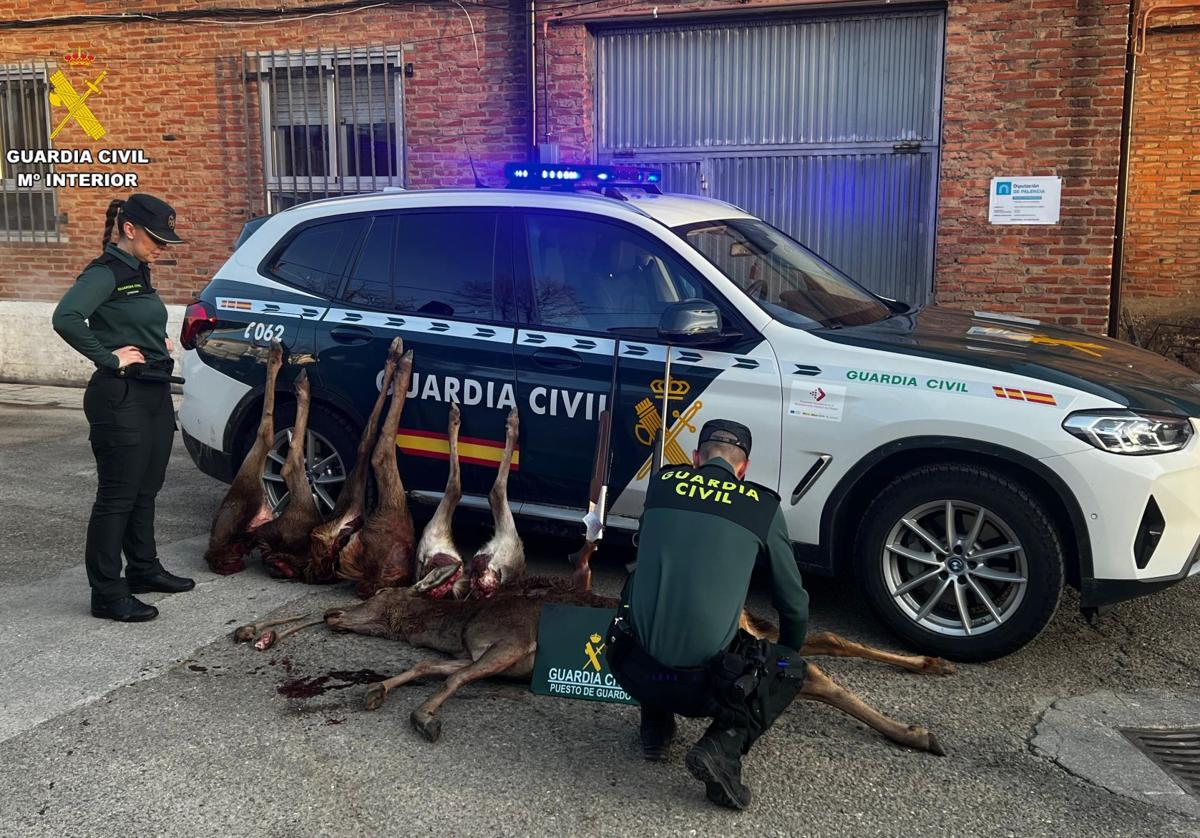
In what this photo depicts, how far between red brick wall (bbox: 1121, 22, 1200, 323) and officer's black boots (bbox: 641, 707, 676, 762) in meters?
7.51

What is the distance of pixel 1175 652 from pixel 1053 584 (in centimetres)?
82

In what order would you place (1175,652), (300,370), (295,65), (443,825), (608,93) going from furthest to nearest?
(295,65), (608,93), (300,370), (1175,652), (443,825)

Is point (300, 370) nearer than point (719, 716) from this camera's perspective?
No

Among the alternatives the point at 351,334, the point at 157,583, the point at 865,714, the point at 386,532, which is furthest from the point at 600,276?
the point at 157,583

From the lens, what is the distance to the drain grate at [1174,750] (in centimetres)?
375

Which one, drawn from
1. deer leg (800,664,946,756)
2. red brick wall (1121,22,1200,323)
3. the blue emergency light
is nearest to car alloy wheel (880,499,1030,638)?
deer leg (800,664,946,756)

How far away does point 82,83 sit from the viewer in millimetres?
11797

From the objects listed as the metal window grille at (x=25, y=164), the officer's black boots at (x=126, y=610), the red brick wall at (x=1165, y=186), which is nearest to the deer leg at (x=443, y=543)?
the officer's black boots at (x=126, y=610)

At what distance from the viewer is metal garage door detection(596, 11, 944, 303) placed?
948cm

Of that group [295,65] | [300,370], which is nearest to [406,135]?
[295,65]

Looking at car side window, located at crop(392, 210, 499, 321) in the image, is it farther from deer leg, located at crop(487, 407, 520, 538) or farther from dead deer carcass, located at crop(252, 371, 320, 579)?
dead deer carcass, located at crop(252, 371, 320, 579)

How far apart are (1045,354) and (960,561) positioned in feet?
3.32

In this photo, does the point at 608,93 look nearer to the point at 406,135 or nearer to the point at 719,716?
the point at 406,135

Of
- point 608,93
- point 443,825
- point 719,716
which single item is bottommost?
point 443,825
